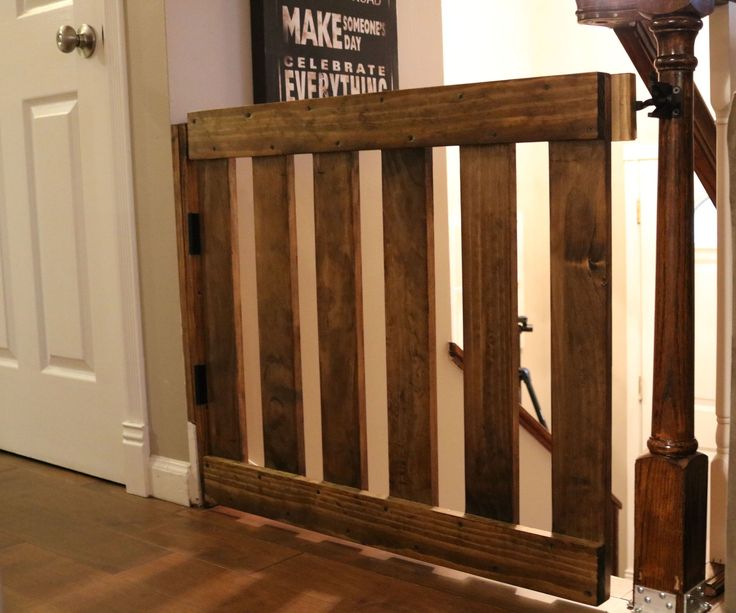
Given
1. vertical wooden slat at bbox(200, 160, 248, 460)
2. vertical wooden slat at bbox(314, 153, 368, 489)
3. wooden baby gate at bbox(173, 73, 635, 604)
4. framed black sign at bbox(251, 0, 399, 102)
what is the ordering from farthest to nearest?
framed black sign at bbox(251, 0, 399, 102) → vertical wooden slat at bbox(200, 160, 248, 460) → vertical wooden slat at bbox(314, 153, 368, 489) → wooden baby gate at bbox(173, 73, 635, 604)

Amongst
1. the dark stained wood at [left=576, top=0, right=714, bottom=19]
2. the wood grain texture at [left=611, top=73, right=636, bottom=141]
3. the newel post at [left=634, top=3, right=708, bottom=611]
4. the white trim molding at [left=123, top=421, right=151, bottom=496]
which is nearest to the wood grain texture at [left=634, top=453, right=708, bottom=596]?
the newel post at [left=634, top=3, right=708, bottom=611]

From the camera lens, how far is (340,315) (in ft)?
5.79

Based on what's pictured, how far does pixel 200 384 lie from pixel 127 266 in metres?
0.32

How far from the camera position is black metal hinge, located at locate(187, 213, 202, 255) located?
1.98m

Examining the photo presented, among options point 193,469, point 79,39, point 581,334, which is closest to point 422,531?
point 581,334

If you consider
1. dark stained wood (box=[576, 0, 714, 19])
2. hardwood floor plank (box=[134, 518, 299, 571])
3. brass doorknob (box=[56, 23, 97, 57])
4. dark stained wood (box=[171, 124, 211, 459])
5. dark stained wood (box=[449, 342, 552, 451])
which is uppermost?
brass doorknob (box=[56, 23, 97, 57])

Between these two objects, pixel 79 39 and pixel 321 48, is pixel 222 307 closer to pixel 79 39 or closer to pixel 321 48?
pixel 79 39

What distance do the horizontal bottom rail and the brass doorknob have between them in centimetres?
97

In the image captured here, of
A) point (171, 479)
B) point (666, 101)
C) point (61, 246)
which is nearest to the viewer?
point (666, 101)

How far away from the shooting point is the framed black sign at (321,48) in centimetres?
218

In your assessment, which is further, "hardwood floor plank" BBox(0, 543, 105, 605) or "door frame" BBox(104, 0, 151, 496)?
"door frame" BBox(104, 0, 151, 496)

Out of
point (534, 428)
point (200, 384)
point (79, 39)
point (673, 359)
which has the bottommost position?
point (534, 428)

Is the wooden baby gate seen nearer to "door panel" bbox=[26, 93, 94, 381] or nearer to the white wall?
the white wall

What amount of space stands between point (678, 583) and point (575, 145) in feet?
2.25
